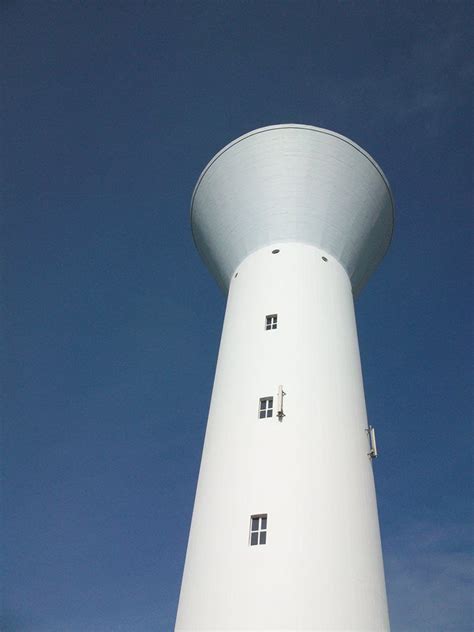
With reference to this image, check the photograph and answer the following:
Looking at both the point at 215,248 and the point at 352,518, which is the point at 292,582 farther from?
the point at 215,248

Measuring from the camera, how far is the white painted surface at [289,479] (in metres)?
12.2

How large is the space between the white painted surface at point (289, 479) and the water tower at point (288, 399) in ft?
0.11

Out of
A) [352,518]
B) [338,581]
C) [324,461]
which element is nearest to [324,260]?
[324,461]

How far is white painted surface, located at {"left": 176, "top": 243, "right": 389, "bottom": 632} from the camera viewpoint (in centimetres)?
1220

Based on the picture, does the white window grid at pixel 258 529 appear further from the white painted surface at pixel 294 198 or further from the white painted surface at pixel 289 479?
the white painted surface at pixel 294 198

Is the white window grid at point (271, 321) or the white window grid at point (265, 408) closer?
the white window grid at point (265, 408)

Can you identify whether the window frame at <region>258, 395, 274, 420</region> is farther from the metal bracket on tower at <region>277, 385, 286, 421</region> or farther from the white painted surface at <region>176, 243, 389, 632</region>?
the metal bracket on tower at <region>277, 385, 286, 421</region>

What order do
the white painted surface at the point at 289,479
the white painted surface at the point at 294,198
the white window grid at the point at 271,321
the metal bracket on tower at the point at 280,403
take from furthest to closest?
the white painted surface at the point at 294,198 → the white window grid at the point at 271,321 → the metal bracket on tower at the point at 280,403 → the white painted surface at the point at 289,479

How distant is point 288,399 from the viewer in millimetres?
15359

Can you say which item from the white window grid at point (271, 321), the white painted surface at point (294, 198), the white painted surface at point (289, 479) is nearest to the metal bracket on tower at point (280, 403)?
the white painted surface at point (289, 479)

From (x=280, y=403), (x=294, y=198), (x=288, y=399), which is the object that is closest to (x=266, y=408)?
(x=280, y=403)

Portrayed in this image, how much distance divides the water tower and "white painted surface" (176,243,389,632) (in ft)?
0.11

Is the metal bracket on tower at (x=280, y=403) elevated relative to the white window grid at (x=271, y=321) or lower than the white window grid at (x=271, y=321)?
lower

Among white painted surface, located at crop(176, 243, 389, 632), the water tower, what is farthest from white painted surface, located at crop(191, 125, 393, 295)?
white painted surface, located at crop(176, 243, 389, 632)
